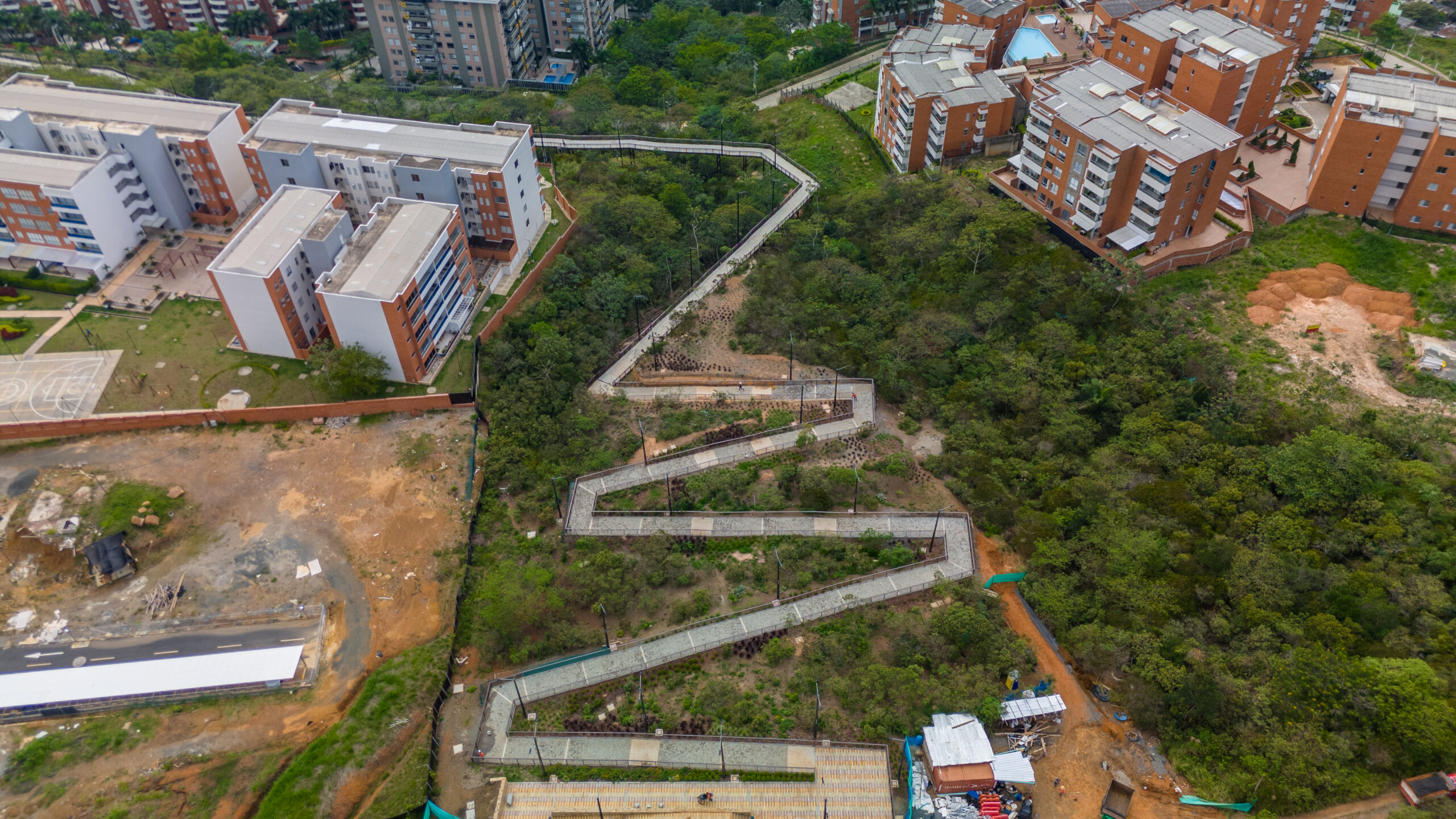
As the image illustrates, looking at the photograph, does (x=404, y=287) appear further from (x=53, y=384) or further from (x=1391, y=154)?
(x=1391, y=154)

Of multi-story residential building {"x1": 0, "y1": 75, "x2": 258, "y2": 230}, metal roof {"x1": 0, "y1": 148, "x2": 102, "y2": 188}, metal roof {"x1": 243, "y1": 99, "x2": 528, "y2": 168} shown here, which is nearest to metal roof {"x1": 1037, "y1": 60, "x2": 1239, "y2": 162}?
metal roof {"x1": 243, "y1": 99, "x2": 528, "y2": 168}

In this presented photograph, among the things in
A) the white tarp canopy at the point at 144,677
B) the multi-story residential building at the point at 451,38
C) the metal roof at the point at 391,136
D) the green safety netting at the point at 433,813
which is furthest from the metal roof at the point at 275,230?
the multi-story residential building at the point at 451,38

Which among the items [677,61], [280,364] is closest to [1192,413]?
[280,364]

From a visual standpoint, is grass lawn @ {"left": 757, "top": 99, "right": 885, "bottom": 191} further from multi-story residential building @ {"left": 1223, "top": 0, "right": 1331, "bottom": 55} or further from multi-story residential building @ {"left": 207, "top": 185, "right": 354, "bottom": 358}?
multi-story residential building @ {"left": 207, "top": 185, "right": 354, "bottom": 358}

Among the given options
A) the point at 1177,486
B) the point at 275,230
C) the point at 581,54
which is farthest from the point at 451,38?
the point at 1177,486

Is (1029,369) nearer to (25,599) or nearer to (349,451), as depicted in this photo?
(349,451)
